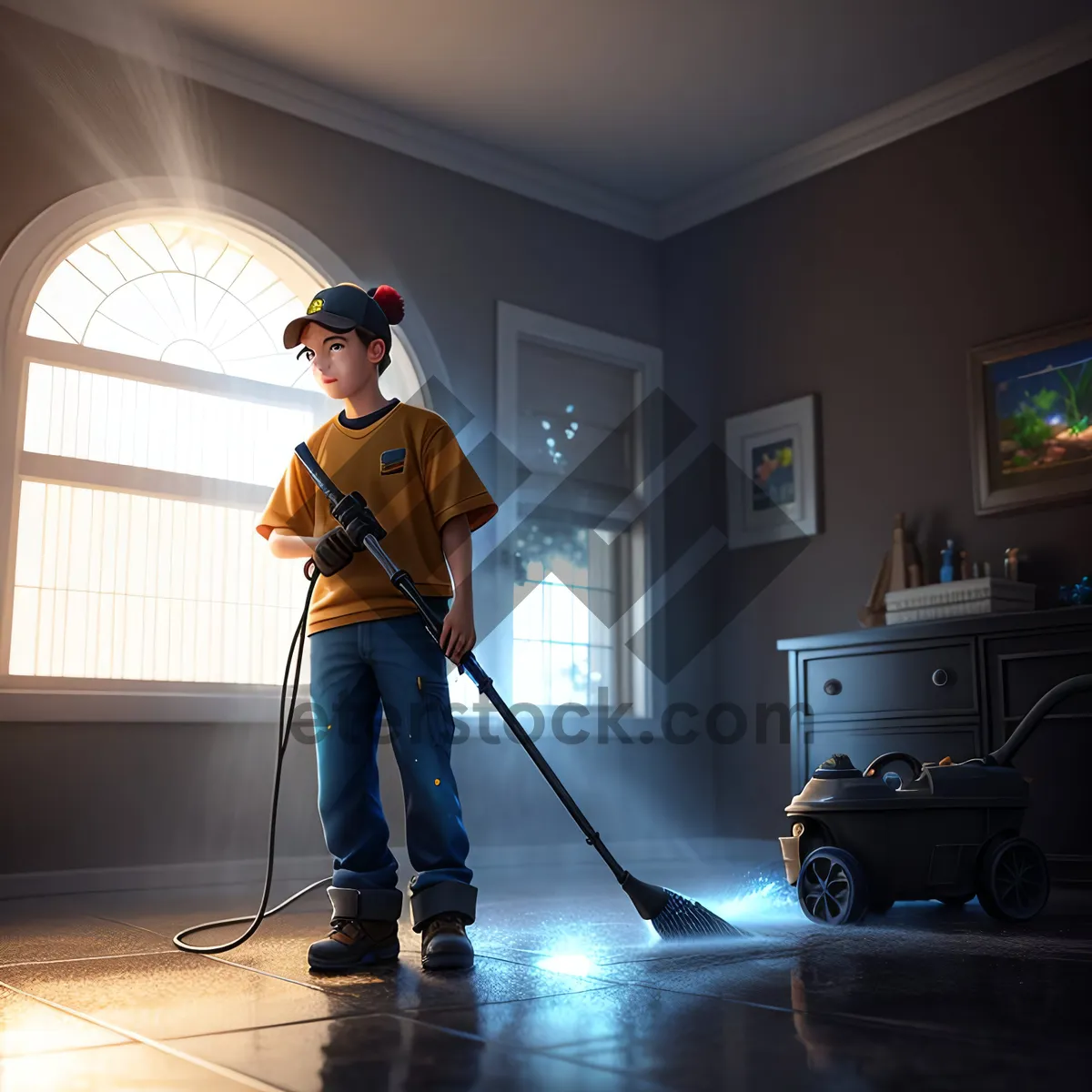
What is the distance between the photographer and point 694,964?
75.8 inches

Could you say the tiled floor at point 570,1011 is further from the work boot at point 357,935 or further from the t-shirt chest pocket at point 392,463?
the t-shirt chest pocket at point 392,463

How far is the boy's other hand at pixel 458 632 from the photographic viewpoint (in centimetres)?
203

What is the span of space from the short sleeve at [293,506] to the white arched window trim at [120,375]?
1575 mm

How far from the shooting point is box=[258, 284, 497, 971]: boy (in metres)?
2.01

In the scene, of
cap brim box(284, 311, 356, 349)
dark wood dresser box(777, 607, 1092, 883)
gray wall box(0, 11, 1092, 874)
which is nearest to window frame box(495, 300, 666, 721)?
gray wall box(0, 11, 1092, 874)

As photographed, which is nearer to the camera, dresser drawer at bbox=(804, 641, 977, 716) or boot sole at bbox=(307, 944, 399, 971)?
boot sole at bbox=(307, 944, 399, 971)

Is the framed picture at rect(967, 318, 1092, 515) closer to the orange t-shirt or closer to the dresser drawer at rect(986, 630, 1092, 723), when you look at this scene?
the dresser drawer at rect(986, 630, 1092, 723)

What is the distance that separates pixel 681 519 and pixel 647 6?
6.87 ft

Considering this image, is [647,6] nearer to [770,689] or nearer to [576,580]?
[576,580]

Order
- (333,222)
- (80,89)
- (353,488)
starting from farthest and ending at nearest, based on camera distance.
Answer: (333,222) < (80,89) < (353,488)

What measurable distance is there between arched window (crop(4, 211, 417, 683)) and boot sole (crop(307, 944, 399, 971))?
211 centimetres

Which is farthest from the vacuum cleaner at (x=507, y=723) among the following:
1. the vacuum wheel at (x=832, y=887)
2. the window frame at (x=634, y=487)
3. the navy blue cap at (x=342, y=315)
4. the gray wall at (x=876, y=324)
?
the window frame at (x=634, y=487)

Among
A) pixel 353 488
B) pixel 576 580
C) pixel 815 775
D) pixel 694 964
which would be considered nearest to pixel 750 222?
pixel 576 580

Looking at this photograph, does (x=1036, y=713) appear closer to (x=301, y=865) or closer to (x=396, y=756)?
(x=396, y=756)
